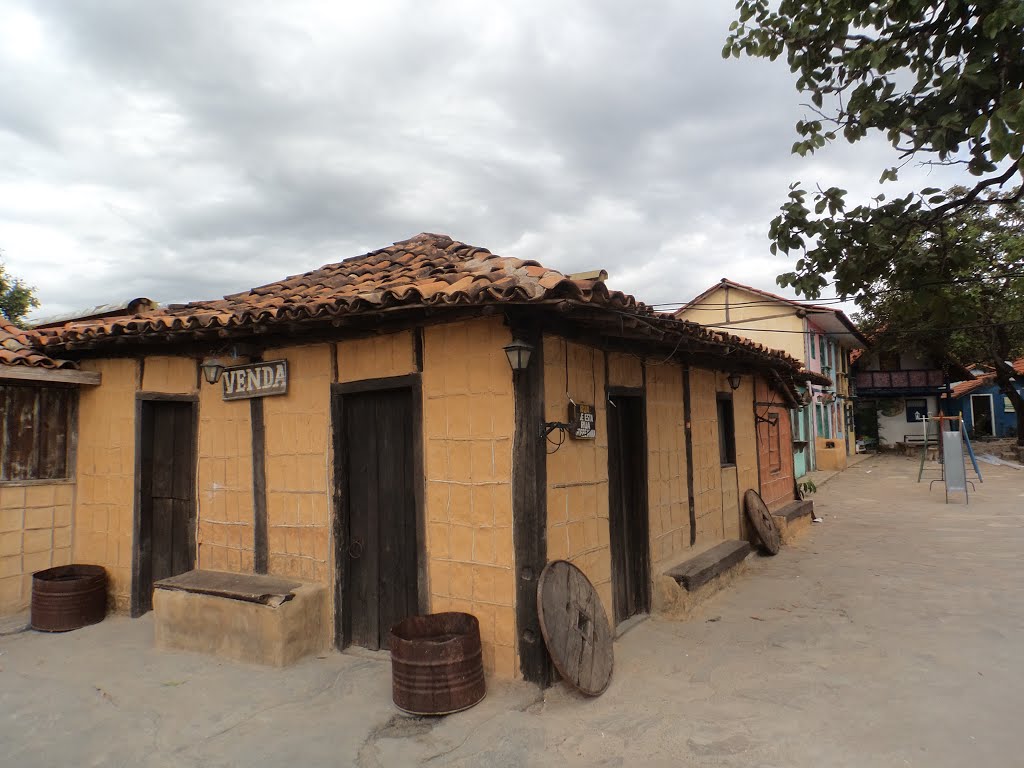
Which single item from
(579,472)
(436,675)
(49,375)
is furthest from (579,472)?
(49,375)

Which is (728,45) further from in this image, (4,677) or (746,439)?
(4,677)

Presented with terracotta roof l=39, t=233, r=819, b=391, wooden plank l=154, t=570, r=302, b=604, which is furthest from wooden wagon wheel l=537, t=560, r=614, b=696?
wooden plank l=154, t=570, r=302, b=604

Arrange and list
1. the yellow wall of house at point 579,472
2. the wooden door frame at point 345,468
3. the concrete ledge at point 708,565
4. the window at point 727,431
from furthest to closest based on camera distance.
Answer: the window at point 727,431 < the concrete ledge at point 708,565 < the wooden door frame at point 345,468 < the yellow wall of house at point 579,472

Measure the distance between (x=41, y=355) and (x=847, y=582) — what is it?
9359mm

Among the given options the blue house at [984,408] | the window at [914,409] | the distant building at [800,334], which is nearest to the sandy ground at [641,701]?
the distant building at [800,334]

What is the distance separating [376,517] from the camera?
16.8ft

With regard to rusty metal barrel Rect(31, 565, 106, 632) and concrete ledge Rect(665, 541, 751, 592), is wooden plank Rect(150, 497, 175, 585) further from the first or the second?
concrete ledge Rect(665, 541, 751, 592)

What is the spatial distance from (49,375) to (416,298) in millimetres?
4742

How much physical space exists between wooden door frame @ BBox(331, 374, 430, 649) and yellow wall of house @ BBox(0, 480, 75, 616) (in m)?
3.61

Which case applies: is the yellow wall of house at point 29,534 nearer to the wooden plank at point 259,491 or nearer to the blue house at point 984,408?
the wooden plank at point 259,491

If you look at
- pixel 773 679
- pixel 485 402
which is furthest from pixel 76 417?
pixel 773 679

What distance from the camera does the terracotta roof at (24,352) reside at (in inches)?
248

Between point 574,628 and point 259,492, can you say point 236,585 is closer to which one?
point 259,492

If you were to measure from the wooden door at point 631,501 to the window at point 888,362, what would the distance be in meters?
29.9
